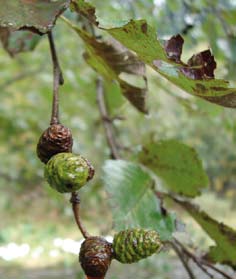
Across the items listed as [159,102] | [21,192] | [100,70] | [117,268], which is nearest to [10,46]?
[100,70]

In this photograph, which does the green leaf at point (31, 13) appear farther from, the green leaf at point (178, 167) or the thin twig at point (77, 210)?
the green leaf at point (178, 167)

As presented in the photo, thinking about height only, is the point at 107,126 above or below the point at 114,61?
above

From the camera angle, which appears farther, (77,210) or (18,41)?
(18,41)

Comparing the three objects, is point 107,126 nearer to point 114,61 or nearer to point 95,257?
point 114,61

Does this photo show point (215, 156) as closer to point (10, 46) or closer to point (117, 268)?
point (117, 268)

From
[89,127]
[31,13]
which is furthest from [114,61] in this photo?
[89,127]
